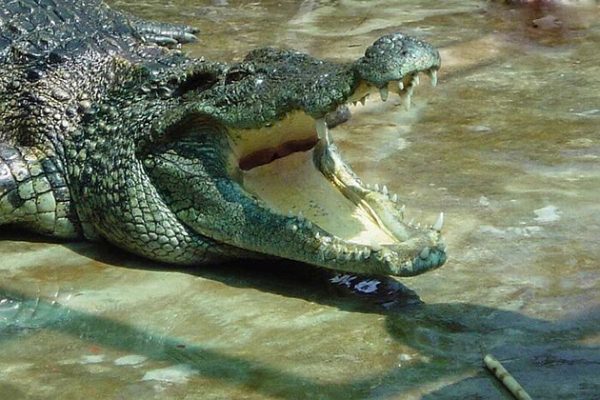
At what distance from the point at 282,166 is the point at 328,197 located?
8.8 inches

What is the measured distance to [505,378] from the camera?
130 inches

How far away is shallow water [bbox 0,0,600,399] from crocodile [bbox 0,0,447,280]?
15cm

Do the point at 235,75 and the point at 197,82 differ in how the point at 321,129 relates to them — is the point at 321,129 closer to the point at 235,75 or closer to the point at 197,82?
the point at 235,75

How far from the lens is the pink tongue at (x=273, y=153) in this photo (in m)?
4.45

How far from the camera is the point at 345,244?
3.98m

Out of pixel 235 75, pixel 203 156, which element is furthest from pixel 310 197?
pixel 235 75

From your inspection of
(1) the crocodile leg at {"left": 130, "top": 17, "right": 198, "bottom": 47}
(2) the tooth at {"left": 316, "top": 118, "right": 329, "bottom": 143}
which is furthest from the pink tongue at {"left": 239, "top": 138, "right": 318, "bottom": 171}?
(1) the crocodile leg at {"left": 130, "top": 17, "right": 198, "bottom": 47}

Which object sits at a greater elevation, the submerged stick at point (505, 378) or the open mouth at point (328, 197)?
the open mouth at point (328, 197)

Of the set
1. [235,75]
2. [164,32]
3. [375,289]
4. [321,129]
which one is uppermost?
[235,75]

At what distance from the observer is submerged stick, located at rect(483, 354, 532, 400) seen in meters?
3.21

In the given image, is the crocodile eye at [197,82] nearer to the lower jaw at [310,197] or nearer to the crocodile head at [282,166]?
the crocodile head at [282,166]

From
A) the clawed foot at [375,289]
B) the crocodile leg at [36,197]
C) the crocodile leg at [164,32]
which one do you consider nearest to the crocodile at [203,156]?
the crocodile leg at [36,197]

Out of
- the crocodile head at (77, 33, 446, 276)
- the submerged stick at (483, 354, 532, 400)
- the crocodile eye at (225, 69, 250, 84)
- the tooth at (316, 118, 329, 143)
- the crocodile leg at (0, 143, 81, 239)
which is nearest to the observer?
the submerged stick at (483, 354, 532, 400)

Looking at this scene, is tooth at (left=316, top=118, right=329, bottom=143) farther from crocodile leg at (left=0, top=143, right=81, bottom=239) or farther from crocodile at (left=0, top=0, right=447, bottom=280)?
crocodile leg at (left=0, top=143, right=81, bottom=239)
